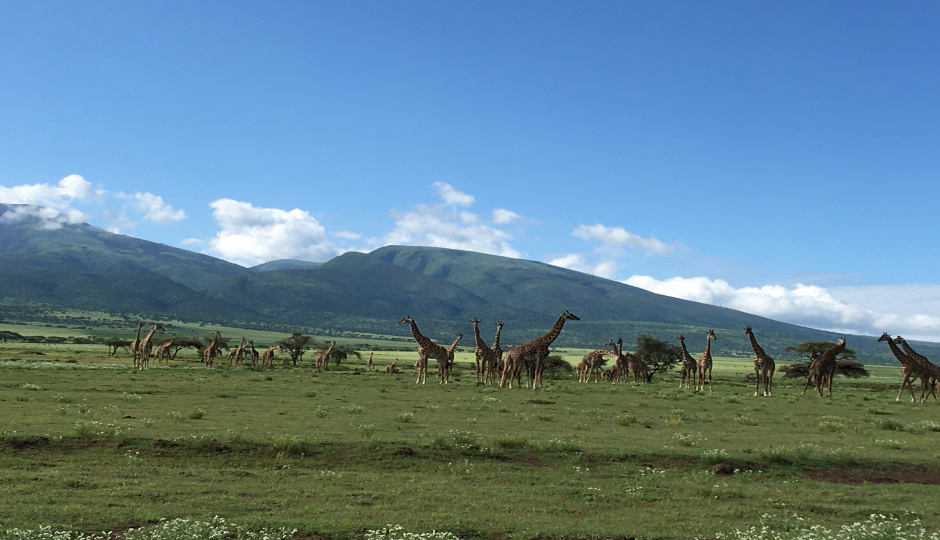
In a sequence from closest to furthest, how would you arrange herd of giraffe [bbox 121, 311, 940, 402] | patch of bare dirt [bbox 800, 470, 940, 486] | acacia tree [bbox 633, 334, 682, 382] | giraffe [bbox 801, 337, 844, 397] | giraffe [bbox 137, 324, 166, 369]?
patch of bare dirt [bbox 800, 470, 940, 486], herd of giraffe [bbox 121, 311, 940, 402], giraffe [bbox 801, 337, 844, 397], giraffe [bbox 137, 324, 166, 369], acacia tree [bbox 633, 334, 682, 382]

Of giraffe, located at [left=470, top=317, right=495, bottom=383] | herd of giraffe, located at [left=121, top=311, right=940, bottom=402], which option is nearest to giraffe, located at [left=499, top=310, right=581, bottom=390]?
herd of giraffe, located at [left=121, top=311, right=940, bottom=402]

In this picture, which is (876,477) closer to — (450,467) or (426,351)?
(450,467)

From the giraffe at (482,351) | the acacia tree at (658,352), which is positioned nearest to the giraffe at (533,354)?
the giraffe at (482,351)

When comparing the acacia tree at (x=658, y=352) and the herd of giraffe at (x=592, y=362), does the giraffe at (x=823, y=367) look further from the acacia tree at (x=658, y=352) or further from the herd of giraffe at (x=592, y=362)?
the acacia tree at (x=658, y=352)

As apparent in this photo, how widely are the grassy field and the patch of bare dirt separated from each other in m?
0.08

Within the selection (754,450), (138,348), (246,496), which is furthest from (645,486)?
(138,348)

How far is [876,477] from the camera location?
16578 millimetres

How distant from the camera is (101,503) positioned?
11.6 meters

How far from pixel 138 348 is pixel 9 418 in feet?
128

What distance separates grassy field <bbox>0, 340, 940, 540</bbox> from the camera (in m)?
11.6

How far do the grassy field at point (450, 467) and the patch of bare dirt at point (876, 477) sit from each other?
0.27 ft

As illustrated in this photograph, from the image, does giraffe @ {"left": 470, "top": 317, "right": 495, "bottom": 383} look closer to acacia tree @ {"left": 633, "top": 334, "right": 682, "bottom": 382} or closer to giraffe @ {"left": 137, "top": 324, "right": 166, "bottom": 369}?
giraffe @ {"left": 137, "top": 324, "right": 166, "bottom": 369}

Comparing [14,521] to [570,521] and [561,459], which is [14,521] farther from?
[561,459]

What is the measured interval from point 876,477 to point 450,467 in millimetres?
11345
